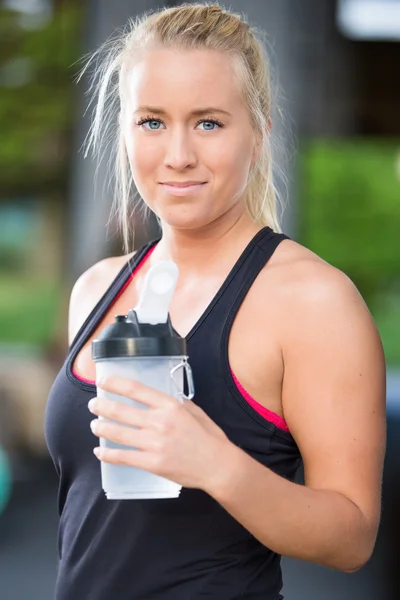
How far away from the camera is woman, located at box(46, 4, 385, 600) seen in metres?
1.23

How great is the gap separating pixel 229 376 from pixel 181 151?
0.31 metres

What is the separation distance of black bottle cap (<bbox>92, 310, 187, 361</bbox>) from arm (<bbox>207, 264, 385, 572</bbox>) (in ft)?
0.81

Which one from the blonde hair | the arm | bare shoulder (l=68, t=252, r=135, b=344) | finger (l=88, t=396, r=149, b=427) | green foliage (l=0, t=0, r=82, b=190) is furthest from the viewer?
green foliage (l=0, t=0, r=82, b=190)

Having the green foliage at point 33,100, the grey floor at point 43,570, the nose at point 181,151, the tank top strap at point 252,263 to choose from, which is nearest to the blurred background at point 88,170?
the green foliage at point 33,100

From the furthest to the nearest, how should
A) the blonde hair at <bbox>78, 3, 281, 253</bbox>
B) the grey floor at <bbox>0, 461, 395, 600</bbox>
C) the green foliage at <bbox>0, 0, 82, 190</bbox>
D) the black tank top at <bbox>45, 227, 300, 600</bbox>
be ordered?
the green foliage at <bbox>0, 0, 82, 190</bbox>
the grey floor at <bbox>0, 461, 395, 600</bbox>
the blonde hair at <bbox>78, 3, 281, 253</bbox>
the black tank top at <bbox>45, 227, 300, 600</bbox>

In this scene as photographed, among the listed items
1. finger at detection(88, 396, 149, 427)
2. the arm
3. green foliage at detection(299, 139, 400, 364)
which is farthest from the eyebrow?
green foliage at detection(299, 139, 400, 364)

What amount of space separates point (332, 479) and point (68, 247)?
12.6 feet

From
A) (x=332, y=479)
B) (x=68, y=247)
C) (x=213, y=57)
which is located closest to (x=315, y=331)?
(x=332, y=479)

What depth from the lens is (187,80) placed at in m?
1.32

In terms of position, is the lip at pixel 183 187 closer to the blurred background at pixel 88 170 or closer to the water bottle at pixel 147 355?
the water bottle at pixel 147 355

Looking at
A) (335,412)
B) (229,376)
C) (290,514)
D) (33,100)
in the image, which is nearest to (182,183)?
(229,376)

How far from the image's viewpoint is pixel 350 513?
1.19 meters

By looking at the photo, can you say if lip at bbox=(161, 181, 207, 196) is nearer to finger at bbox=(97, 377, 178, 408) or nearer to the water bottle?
the water bottle

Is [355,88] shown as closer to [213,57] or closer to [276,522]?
[213,57]
